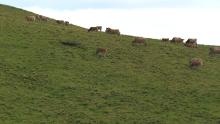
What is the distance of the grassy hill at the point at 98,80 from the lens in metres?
46.6

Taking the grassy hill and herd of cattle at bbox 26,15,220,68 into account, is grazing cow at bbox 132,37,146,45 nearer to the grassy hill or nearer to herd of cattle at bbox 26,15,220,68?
herd of cattle at bbox 26,15,220,68

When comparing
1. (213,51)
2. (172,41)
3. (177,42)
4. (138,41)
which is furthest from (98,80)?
(172,41)

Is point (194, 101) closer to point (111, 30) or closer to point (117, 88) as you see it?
point (117, 88)

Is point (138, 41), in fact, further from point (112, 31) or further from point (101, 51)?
point (112, 31)

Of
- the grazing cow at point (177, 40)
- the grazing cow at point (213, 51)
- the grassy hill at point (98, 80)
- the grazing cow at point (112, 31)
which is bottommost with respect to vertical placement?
the grassy hill at point (98, 80)

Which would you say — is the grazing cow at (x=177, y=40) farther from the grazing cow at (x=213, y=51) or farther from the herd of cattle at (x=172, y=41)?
the grazing cow at (x=213, y=51)

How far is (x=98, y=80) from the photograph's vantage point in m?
54.4

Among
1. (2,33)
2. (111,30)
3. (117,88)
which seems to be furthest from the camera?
(111,30)

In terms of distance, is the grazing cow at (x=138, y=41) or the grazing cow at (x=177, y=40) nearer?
the grazing cow at (x=138, y=41)

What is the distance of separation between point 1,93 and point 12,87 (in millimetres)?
1669

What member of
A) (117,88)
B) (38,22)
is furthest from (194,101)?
(38,22)

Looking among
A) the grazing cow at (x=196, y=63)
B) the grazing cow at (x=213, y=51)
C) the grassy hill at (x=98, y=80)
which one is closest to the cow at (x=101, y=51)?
the grassy hill at (x=98, y=80)

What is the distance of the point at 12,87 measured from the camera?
50.6 meters

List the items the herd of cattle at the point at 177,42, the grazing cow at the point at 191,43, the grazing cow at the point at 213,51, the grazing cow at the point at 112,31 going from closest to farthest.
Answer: the herd of cattle at the point at 177,42
the grazing cow at the point at 213,51
the grazing cow at the point at 191,43
the grazing cow at the point at 112,31
